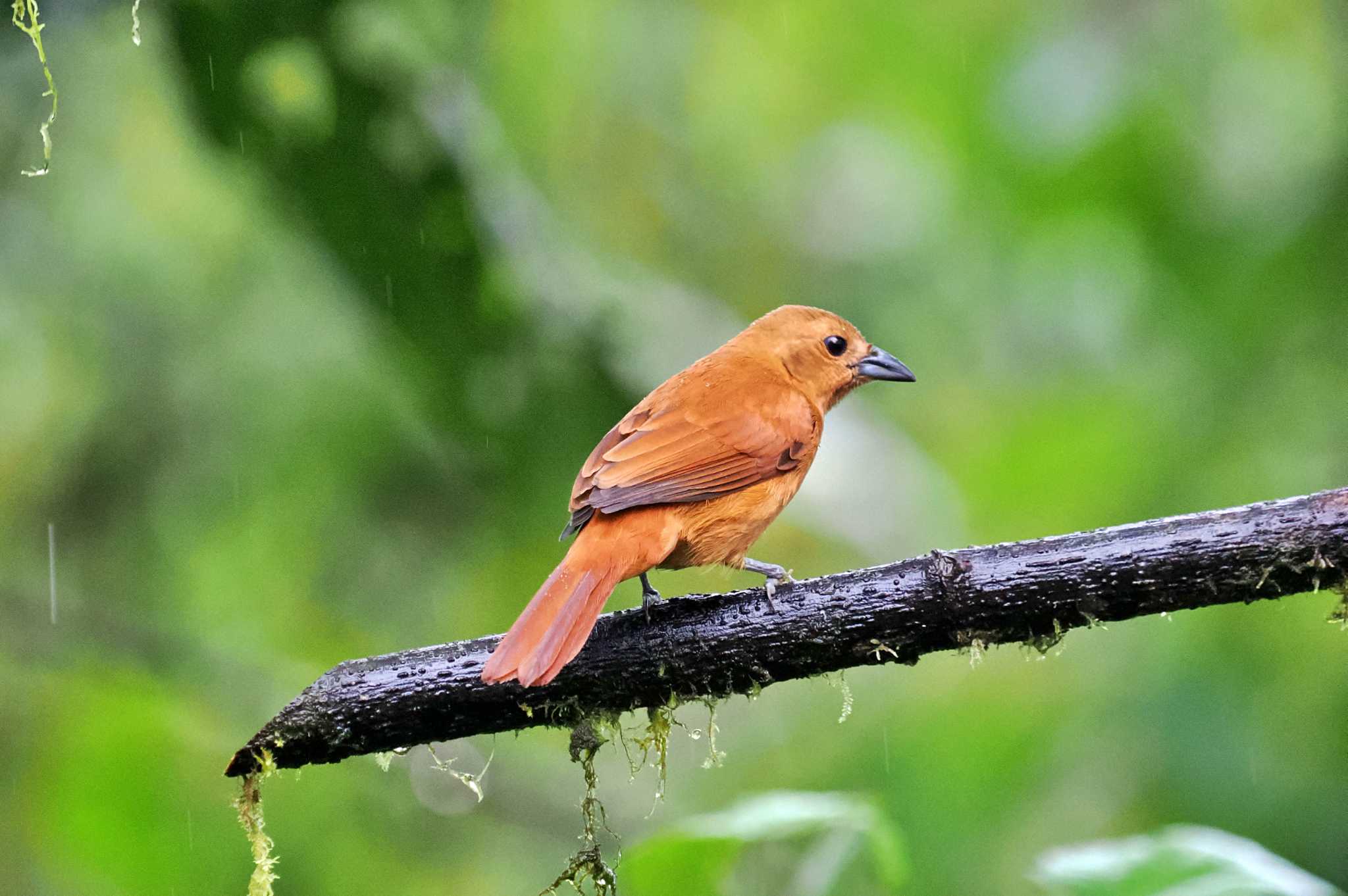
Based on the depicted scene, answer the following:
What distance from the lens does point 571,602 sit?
9.14ft

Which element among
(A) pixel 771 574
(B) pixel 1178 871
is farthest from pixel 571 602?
(B) pixel 1178 871

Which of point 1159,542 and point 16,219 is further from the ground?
point 16,219

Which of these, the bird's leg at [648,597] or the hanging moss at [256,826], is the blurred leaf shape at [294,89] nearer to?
the bird's leg at [648,597]

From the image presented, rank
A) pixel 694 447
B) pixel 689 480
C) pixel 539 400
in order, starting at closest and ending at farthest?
pixel 689 480 < pixel 694 447 < pixel 539 400

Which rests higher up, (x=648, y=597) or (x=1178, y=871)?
(x=648, y=597)

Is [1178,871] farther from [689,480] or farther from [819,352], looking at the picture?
[819,352]

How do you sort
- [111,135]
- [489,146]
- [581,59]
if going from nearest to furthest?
[489,146] → [111,135] → [581,59]

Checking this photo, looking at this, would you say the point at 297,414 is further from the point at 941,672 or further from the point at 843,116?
the point at 843,116

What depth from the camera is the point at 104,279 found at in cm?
533

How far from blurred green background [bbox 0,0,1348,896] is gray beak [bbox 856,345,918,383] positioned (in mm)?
1090

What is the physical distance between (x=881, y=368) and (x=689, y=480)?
1165mm

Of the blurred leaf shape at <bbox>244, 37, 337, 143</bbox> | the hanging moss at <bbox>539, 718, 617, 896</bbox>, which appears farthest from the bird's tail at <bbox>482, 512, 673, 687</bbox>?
the blurred leaf shape at <bbox>244, 37, 337, 143</bbox>

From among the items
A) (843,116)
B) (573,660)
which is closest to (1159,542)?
(573,660)

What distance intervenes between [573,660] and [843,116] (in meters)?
Answer: 5.17
